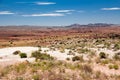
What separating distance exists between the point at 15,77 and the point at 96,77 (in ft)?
17.0

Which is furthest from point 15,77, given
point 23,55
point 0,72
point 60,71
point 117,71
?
point 23,55

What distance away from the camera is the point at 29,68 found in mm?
18875

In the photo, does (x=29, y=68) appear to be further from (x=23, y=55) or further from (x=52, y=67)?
(x=23, y=55)

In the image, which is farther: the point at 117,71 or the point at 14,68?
the point at 117,71

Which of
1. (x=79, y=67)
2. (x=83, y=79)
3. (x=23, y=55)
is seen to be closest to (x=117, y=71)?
(x=79, y=67)

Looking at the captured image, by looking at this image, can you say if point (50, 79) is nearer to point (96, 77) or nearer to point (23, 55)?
point (96, 77)

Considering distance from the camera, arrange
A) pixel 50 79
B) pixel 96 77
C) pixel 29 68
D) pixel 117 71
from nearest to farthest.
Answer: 1. pixel 50 79
2. pixel 96 77
3. pixel 29 68
4. pixel 117 71

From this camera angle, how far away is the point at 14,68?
62.2 feet

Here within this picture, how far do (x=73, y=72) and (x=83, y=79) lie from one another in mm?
1491

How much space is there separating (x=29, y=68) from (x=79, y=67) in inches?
145

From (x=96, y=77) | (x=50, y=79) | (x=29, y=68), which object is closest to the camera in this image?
(x=50, y=79)

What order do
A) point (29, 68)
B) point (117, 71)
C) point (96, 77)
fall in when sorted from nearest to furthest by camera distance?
point (96, 77)
point (29, 68)
point (117, 71)

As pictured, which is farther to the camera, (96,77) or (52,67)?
(52,67)

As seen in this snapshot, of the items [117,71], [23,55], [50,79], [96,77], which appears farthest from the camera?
[23,55]
